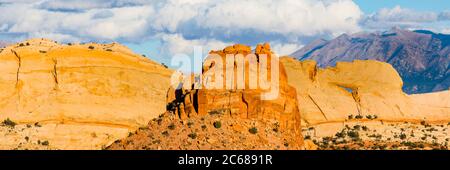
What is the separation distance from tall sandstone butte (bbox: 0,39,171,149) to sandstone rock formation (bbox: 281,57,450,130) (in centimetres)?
1326

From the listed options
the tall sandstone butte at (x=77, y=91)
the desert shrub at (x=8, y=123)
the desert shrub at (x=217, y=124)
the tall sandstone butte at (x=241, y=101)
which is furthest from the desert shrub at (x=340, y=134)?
the desert shrub at (x=217, y=124)

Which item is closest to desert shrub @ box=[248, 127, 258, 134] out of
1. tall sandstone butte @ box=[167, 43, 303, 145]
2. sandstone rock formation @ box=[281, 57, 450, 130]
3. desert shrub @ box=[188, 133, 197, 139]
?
tall sandstone butte @ box=[167, 43, 303, 145]

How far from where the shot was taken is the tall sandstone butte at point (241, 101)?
4516 cm

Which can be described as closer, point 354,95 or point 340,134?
point 340,134

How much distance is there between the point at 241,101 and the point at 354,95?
46958mm

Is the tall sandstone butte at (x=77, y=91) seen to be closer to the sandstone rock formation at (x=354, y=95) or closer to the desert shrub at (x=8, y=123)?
the desert shrub at (x=8, y=123)

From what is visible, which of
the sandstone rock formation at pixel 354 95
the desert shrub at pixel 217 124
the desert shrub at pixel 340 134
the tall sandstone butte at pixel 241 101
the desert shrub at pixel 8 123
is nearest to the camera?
the desert shrub at pixel 217 124

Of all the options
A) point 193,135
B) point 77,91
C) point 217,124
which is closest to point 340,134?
point 77,91

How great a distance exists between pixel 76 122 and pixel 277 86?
3114 centimetres

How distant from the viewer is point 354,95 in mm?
90938

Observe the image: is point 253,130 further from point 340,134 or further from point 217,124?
point 340,134

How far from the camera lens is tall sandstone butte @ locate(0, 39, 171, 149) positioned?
242 feet

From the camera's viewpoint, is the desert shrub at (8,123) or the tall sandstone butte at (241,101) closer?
the tall sandstone butte at (241,101)

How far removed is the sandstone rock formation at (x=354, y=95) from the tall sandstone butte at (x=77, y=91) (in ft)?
43.5
